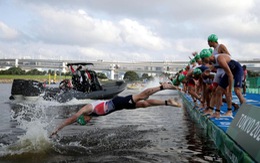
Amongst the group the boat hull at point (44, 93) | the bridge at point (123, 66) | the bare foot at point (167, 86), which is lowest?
the boat hull at point (44, 93)

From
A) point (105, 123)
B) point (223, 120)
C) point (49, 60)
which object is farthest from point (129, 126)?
point (49, 60)

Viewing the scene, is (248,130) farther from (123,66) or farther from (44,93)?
(123,66)

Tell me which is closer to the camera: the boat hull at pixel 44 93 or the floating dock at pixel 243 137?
the floating dock at pixel 243 137

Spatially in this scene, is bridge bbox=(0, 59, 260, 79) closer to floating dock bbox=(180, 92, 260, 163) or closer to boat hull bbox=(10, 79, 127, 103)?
boat hull bbox=(10, 79, 127, 103)

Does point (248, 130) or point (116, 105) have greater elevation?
point (116, 105)

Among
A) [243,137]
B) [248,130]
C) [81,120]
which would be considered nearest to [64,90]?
[81,120]

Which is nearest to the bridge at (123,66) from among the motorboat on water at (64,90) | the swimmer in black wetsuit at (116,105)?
the motorboat on water at (64,90)

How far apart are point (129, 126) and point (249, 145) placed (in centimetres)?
660

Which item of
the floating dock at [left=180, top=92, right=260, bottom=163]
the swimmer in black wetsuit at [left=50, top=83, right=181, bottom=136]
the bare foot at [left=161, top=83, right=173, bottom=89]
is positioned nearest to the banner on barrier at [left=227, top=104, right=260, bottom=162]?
the floating dock at [left=180, top=92, right=260, bottom=163]

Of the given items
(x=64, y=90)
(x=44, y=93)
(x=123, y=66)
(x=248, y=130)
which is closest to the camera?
(x=248, y=130)

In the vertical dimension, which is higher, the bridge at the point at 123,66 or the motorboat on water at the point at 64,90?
the bridge at the point at 123,66

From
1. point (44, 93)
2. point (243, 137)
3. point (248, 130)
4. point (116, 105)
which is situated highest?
point (116, 105)

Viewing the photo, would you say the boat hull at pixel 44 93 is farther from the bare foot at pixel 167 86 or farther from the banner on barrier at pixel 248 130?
the banner on barrier at pixel 248 130

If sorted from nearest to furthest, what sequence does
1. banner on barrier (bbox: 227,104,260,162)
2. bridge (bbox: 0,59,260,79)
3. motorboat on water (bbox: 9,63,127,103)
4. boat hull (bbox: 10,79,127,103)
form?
banner on barrier (bbox: 227,104,260,162) → boat hull (bbox: 10,79,127,103) → motorboat on water (bbox: 9,63,127,103) → bridge (bbox: 0,59,260,79)
